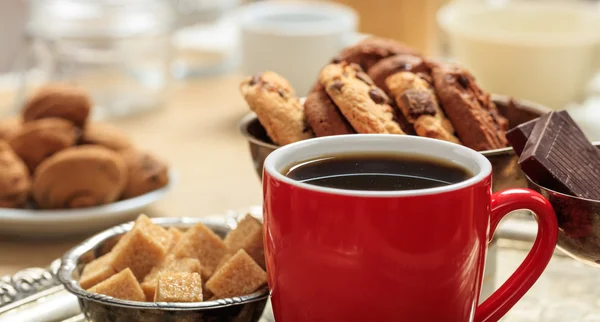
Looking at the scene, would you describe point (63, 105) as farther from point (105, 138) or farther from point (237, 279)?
point (237, 279)

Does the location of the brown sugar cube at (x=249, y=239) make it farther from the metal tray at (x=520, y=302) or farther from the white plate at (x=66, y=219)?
the white plate at (x=66, y=219)

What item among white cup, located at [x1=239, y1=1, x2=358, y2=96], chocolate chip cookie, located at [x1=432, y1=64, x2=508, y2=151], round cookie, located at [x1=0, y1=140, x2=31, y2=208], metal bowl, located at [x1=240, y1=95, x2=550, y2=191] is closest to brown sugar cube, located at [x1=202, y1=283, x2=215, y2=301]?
metal bowl, located at [x1=240, y1=95, x2=550, y2=191]

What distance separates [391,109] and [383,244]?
0.21 m

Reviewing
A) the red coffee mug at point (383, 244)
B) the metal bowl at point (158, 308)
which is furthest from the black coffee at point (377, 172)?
the metal bowl at point (158, 308)

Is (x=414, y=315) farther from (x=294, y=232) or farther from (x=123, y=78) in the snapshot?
(x=123, y=78)

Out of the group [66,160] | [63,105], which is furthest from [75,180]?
[63,105]

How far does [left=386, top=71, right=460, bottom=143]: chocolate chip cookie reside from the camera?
69 cm

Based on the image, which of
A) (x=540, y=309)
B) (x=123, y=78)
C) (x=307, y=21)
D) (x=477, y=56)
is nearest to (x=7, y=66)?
(x=123, y=78)

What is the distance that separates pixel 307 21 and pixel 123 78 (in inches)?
13.5

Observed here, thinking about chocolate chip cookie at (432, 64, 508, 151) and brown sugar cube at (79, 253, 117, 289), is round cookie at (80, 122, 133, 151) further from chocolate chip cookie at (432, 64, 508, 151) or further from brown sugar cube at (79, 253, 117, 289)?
chocolate chip cookie at (432, 64, 508, 151)

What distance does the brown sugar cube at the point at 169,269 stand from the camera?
2.20 ft

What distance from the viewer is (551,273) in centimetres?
82

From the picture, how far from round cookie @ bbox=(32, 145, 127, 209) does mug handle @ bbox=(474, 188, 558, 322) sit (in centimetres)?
49

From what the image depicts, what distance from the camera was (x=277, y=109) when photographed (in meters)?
0.71
